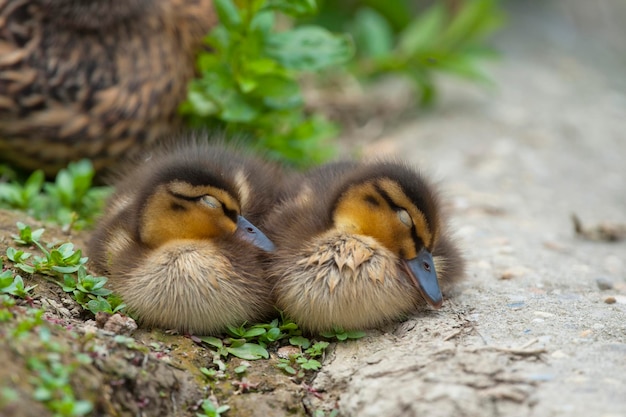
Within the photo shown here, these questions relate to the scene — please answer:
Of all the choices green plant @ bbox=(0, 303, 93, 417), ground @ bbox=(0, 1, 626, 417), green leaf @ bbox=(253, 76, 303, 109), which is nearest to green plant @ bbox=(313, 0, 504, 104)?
ground @ bbox=(0, 1, 626, 417)

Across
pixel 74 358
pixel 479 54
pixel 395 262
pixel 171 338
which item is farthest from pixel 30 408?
pixel 479 54

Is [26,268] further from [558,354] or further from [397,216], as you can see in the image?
[558,354]

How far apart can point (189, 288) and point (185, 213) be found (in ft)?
0.78

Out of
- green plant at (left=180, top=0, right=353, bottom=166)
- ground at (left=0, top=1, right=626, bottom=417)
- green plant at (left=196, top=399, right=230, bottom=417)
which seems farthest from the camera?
green plant at (left=180, top=0, right=353, bottom=166)

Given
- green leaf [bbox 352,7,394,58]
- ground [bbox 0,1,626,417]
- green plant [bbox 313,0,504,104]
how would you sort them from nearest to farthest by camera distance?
ground [bbox 0,1,626,417], green plant [bbox 313,0,504,104], green leaf [bbox 352,7,394,58]

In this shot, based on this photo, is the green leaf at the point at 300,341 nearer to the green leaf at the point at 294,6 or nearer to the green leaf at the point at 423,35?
the green leaf at the point at 294,6

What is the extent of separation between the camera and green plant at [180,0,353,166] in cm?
377

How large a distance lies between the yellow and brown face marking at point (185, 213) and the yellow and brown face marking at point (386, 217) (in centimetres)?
37

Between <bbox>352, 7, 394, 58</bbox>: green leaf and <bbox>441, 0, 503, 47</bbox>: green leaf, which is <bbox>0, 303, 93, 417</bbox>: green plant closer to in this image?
<bbox>352, 7, 394, 58</bbox>: green leaf

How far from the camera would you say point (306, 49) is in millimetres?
3855

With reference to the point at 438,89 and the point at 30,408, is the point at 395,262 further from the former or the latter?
the point at 438,89

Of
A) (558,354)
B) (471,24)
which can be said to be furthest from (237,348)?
(471,24)

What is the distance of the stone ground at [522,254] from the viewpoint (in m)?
2.23

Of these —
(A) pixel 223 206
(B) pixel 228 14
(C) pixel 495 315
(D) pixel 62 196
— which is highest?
(B) pixel 228 14
